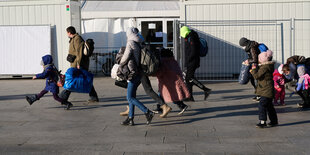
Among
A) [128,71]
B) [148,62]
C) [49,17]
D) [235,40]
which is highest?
[49,17]

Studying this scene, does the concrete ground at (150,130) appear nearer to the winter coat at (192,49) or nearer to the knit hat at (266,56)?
the winter coat at (192,49)

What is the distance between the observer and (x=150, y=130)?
7.61 meters

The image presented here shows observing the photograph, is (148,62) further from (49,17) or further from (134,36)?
(49,17)

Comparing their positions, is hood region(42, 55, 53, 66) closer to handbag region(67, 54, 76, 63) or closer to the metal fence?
handbag region(67, 54, 76, 63)

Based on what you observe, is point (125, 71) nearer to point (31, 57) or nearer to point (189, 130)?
point (189, 130)

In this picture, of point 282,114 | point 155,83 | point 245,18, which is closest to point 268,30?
point 245,18

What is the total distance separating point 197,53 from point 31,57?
7.94m

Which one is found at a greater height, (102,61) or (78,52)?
(78,52)

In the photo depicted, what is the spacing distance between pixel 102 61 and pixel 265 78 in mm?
10329

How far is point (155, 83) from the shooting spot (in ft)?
47.9

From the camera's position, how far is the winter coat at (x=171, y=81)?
28.2ft

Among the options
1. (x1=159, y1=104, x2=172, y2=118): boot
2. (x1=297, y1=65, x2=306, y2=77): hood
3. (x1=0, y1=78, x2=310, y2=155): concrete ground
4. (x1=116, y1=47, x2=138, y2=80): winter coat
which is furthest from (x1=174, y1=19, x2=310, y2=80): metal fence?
(x1=116, y1=47, x2=138, y2=80): winter coat

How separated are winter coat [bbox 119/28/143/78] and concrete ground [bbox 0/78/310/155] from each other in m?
1.10

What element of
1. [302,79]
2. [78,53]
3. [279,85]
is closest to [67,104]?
[78,53]
